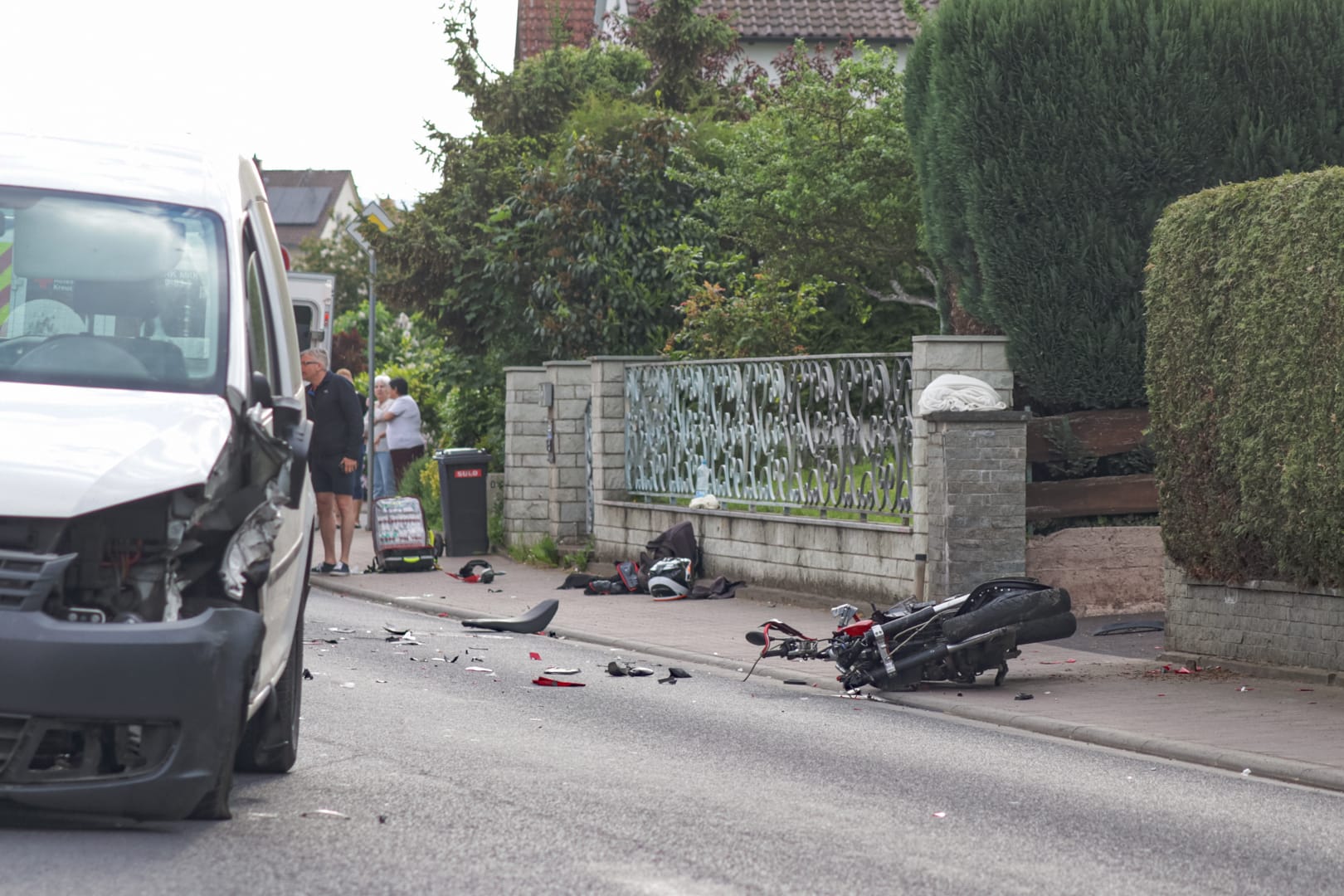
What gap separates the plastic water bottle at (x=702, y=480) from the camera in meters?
18.5

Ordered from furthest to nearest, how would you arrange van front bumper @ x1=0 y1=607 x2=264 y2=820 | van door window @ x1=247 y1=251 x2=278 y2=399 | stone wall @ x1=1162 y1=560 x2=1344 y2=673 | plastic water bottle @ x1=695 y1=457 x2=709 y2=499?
plastic water bottle @ x1=695 y1=457 x2=709 y2=499 < stone wall @ x1=1162 y1=560 x2=1344 y2=673 < van door window @ x1=247 y1=251 x2=278 y2=399 < van front bumper @ x1=0 y1=607 x2=264 y2=820

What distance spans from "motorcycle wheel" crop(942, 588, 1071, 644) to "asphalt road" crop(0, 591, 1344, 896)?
34.0 inches

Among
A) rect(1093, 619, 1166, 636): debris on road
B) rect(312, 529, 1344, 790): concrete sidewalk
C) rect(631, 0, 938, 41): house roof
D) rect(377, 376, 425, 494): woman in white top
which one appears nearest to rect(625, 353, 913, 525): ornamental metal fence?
rect(312, 529, 1344, 790): concrete sidewalk

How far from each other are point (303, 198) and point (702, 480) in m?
116

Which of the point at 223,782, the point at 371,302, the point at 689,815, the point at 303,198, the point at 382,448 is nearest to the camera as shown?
the point at 223,782

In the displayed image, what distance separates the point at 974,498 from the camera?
568 inches

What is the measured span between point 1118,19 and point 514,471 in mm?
9674

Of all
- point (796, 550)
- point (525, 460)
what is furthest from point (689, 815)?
point (525, 460)

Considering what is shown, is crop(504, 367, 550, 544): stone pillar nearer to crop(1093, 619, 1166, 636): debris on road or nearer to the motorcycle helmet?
the motorcycle helmet

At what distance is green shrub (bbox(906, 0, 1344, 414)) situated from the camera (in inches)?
593

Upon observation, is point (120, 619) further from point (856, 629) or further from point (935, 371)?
point (935, 371)

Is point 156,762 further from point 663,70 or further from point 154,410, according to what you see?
point 663,70

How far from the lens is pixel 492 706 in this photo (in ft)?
34.1

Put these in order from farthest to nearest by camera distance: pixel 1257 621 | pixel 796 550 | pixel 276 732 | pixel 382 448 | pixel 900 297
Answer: pixel 382 448
pixel 900 297
pixel 796 550
pixel 1257 621
pixel 276 732
